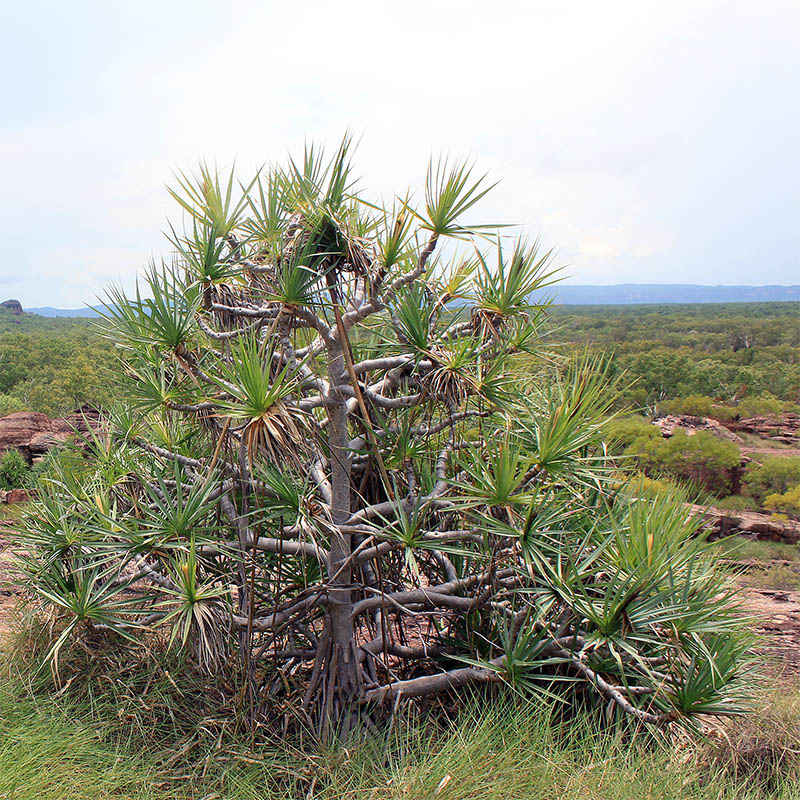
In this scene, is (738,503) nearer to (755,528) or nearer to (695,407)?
(755,528)

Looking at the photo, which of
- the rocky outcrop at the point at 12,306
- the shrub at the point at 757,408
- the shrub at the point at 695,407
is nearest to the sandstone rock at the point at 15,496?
the shrub at the point at 695,407

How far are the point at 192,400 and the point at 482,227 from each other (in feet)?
6.03

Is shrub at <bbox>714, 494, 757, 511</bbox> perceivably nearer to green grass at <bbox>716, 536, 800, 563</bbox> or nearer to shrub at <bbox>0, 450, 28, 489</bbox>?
green grass at <bbox>716, 536, 800, 563</bbox>

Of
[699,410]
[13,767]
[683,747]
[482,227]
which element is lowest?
[699,410]

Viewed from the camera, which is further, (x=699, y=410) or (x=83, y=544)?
(x=699, y=410)

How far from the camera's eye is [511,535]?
10.9ft

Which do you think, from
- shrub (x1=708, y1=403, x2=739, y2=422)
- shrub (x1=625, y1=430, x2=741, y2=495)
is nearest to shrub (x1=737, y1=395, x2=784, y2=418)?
shrub (x1=708, y1=403, x2=739, y2=422)

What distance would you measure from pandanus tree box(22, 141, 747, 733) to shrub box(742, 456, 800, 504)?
1785 centimetres

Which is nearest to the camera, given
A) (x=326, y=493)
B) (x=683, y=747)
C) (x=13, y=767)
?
(x=13, y=767)

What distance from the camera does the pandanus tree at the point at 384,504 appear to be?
11.3 ft

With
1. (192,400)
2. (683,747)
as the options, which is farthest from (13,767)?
(683,747)

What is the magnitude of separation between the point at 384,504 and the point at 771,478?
755 inches

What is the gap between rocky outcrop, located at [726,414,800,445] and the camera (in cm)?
2538

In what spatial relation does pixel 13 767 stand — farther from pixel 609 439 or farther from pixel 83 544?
pixel 609 439
